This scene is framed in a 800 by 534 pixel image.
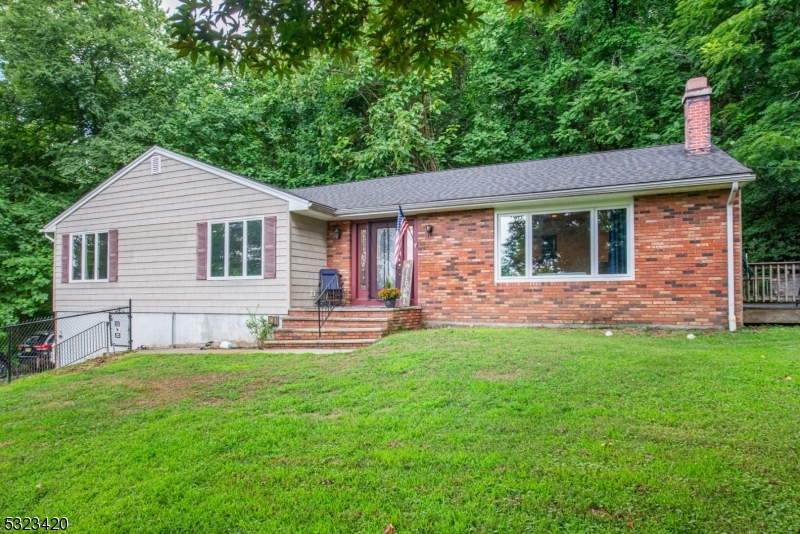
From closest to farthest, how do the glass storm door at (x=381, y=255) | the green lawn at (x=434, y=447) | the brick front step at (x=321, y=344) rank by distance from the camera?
the green lawn at (x=434, y=447) → the brick front step at (x=321, y=344) → the glass storm door at (x=381, y=255)

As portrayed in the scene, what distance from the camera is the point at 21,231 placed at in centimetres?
1714

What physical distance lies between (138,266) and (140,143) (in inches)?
390

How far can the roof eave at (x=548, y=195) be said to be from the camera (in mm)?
8047

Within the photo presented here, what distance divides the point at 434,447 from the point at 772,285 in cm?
1067

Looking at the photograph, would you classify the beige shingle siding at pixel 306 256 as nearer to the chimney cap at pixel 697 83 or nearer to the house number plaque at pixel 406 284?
the house number plaque at pixel 406 284

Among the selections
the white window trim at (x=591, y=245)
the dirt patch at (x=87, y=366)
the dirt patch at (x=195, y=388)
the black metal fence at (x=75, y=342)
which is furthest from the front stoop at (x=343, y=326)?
the black metal fence at (x=75, y=342)

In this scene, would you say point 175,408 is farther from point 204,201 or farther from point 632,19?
point 632,19

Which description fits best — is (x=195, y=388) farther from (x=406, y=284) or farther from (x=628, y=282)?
(x=628, y=282)

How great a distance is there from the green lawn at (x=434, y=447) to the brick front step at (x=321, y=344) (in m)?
2.34

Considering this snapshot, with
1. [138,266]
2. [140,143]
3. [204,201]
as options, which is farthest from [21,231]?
[204,201]

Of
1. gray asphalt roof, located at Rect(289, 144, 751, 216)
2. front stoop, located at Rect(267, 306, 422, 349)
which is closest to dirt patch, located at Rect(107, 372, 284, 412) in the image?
front stoop, located at Rect(267, 306, 422, 349)

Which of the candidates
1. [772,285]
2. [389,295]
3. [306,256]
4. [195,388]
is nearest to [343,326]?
[389,295]

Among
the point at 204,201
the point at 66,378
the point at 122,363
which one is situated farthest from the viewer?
the point at 204,201

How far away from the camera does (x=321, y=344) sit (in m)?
9.05
